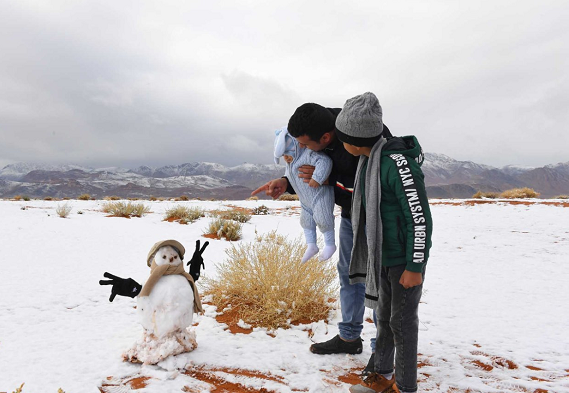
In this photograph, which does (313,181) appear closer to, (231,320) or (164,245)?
(164,245)

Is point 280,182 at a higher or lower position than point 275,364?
higher

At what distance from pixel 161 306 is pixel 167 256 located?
0.39 metres

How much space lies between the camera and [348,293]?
2682mm

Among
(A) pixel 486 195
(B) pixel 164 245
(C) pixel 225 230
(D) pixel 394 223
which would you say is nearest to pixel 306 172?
(D) pixel 394 223

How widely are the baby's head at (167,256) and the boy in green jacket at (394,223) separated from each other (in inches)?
61.2

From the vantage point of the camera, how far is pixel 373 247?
200 centimetres

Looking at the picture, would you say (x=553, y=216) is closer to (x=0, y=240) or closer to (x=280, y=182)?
(x=280, y=182)

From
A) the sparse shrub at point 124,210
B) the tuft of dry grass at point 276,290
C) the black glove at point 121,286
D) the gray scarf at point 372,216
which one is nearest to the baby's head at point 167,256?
the black glove at point 121,286

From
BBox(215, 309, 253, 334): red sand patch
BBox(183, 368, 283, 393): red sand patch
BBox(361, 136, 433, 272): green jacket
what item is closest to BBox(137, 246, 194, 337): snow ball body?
BBox(183, 368, 283, 393): red sand patch

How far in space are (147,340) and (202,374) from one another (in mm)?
520

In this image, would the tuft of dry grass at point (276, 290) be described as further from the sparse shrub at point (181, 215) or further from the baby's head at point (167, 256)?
the sparse shrub at point (181, 215)

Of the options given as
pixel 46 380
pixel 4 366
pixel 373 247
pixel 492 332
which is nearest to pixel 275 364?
pixel 373 247

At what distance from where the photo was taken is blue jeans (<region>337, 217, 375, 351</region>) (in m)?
2.60

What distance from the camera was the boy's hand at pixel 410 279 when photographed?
184cm
